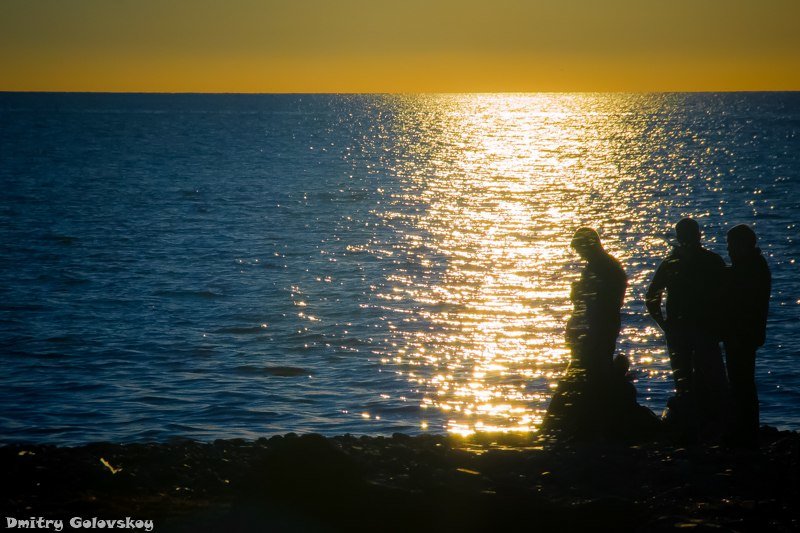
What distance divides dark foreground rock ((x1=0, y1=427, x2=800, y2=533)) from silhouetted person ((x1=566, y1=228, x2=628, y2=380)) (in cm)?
104

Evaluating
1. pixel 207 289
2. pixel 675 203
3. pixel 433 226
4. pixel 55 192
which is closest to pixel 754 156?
pixel 675 203

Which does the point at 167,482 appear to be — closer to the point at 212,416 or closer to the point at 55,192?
the point at 212,416

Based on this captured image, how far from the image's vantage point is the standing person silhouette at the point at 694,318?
32.1 ft

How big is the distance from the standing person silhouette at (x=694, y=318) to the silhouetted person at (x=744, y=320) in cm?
18

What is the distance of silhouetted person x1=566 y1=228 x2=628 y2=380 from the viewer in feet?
33.8

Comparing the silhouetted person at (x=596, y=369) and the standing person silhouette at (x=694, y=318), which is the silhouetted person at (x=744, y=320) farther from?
the silhouetted person at (x=596, y=369)

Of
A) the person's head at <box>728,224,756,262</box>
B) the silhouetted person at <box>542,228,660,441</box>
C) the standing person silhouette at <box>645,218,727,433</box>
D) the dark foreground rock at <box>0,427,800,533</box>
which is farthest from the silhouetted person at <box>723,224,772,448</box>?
the silhouetted person at <box>542,228,660,441</box>

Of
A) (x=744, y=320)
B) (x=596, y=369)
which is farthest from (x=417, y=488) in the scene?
(x=744, y=320)

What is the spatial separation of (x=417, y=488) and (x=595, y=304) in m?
3.05

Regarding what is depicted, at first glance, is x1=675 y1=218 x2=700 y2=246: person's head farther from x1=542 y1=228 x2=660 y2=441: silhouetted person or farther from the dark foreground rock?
the dark foreground rock

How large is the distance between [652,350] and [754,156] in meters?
84.5

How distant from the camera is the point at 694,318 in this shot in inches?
387

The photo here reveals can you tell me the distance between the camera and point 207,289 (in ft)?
91.7

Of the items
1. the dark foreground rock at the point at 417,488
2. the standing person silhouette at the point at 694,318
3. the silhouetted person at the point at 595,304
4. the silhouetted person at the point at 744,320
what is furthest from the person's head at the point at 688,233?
the dark foreground rock at the point at 417,488
